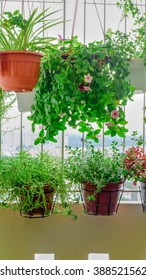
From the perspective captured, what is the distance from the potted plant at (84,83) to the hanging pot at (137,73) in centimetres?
5

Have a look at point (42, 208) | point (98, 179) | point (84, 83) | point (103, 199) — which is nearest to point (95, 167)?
point (98, 179)

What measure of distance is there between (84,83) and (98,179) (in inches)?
22.6

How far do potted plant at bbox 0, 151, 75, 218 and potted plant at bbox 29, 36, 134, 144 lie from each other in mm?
336

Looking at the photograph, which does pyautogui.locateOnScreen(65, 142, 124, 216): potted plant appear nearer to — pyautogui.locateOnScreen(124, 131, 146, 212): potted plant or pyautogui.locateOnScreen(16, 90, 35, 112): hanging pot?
pyautogui.locateOnScreen(124, 131, 146, 212): potted plant

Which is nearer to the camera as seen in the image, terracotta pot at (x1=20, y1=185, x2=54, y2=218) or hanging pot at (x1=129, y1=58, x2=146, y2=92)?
hanging pot at (x1=129, y1=58, x2=146, y2=92)

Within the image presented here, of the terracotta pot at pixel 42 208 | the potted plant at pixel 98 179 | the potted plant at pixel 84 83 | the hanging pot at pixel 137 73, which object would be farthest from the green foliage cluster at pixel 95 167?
the hanging pot at pixel 137 73

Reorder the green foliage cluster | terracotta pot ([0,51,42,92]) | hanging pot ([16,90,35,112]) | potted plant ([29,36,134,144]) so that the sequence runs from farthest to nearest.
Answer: the green foliage cluster → hanging pot ([16,90,35,112]) → potted plant ([29,36,134,144]) → terracotta pot ([0,51,42,92])

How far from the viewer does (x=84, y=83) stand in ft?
5.25

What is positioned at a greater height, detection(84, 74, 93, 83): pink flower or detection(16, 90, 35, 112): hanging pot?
detection(84, 74, 93, 83): pink flower

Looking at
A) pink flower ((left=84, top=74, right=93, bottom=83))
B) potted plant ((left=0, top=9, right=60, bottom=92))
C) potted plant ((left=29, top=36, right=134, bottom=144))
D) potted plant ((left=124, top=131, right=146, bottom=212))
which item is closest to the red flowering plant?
potted plant ((left=124, top=131, right=146, bottom=212))

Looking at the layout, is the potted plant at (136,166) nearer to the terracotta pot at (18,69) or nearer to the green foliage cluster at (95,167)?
the green foliage cluster at (95,167)

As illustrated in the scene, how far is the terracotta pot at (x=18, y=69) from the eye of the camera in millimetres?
1354

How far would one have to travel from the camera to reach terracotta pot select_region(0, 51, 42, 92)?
1.35 metres

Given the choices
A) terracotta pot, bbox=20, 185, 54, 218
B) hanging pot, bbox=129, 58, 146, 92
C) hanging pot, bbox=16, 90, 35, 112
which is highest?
hanging pot, bbox=129, 58, 146, 92
